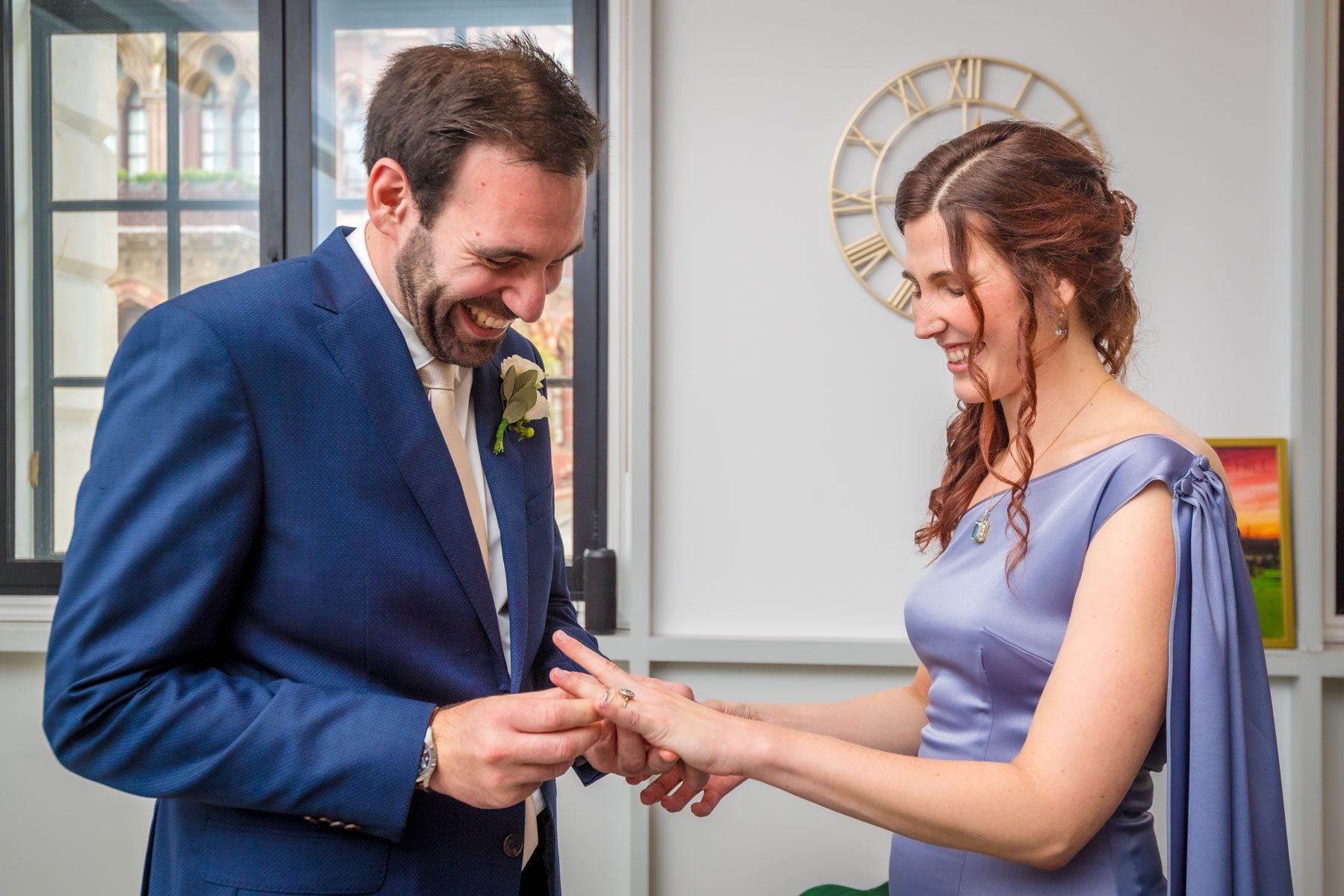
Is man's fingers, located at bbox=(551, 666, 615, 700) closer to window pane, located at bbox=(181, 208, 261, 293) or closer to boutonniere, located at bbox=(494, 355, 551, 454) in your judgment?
boutonniere, located at bbox=(494, 355, 551, 454)

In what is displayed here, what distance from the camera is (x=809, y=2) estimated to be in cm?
260

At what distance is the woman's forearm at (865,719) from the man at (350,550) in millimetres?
364

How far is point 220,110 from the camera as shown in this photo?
2.92m

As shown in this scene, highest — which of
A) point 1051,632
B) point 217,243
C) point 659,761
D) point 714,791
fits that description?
point 217,243

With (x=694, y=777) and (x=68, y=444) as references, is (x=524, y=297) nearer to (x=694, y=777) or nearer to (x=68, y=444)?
(x=694, y=777)

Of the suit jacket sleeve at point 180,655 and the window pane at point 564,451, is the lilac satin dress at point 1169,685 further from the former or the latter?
the window pane at point 564,451

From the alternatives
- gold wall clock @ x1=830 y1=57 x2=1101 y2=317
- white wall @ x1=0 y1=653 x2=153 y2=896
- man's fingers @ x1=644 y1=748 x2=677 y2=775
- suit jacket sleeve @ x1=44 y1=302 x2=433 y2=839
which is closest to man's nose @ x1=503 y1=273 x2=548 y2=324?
suit jacket sleeve @ x1=44 y1=302 x2=433 y2=839

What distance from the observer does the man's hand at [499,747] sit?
1049 mm

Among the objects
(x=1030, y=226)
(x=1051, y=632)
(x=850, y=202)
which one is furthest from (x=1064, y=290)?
(x=850, y=202)

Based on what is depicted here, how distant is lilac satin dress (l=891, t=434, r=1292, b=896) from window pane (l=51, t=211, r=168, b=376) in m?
2.65

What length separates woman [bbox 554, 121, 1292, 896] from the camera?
3.77 feet

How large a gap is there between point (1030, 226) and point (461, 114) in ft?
2.54

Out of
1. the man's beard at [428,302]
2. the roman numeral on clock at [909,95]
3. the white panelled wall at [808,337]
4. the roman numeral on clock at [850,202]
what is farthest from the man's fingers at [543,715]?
the roman numeral on clock at [909,95]

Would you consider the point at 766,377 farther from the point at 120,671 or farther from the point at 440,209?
the point at 120,671
